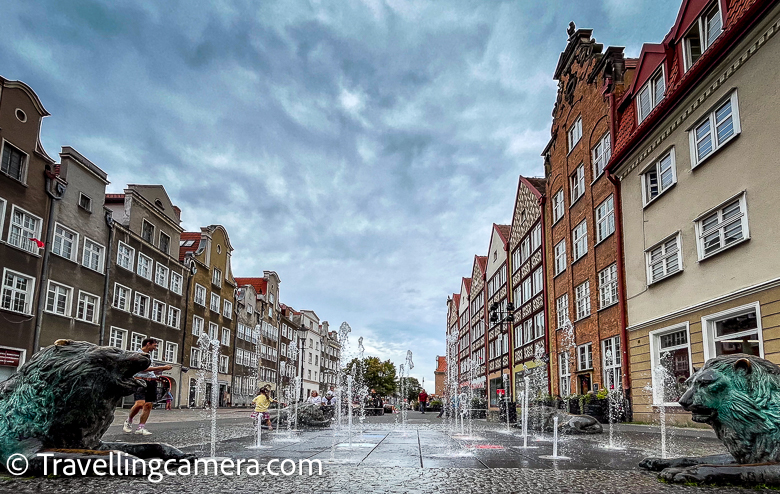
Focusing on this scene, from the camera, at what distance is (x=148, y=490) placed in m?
5.10

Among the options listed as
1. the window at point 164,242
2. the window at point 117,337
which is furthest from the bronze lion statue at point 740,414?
the window at point 164,242

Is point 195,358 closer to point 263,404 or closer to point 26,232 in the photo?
point 26,232

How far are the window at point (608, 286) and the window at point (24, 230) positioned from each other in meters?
23.6

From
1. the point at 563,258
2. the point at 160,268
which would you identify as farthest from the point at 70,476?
the point at 160,268

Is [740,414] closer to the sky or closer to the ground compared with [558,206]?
closer to the ground

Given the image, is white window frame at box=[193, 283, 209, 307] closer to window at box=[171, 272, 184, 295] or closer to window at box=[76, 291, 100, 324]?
window at box=[171, 272, 184, 295]

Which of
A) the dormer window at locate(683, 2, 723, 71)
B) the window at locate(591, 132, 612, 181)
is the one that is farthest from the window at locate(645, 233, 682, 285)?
the window at locate(591, 132, 612, 181)

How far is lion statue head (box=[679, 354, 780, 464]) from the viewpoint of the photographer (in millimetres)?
5188

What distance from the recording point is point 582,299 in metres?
25.5

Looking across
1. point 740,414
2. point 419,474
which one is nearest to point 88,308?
point 419,474

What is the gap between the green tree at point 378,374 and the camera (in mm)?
88062

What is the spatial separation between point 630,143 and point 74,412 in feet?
58.0

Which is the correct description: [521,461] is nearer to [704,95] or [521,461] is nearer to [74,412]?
[74,412]

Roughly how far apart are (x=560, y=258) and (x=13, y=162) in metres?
24.8
